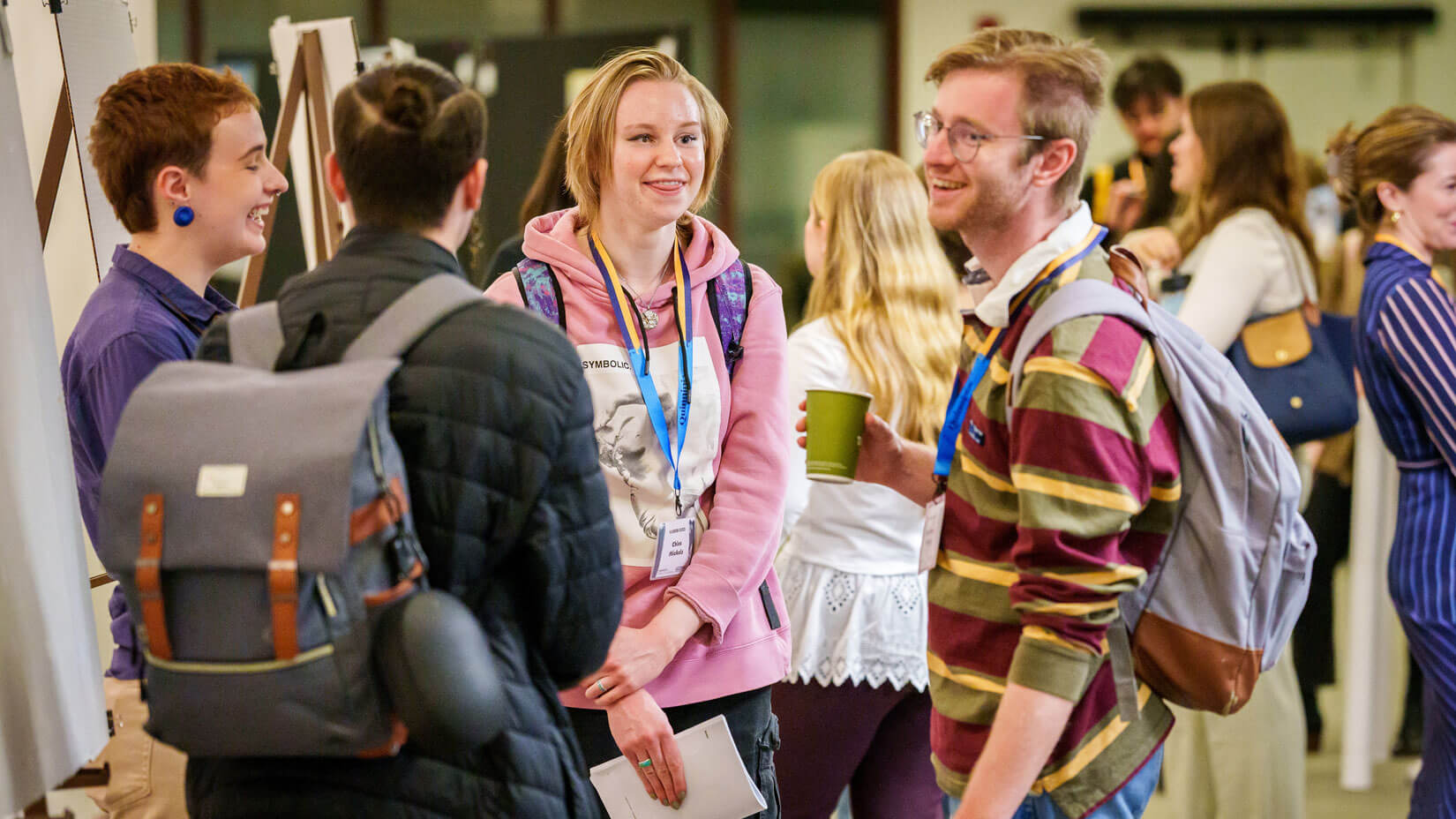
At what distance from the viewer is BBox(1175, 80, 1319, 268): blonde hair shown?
3.31m

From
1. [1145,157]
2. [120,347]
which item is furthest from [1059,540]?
[1145,157]

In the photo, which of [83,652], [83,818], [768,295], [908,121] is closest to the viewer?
[83,652]

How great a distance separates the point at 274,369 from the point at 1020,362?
0.81 m

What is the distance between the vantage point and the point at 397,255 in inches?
50.9

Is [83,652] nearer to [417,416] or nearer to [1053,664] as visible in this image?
[417,416]

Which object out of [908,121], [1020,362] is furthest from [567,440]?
[908,121]

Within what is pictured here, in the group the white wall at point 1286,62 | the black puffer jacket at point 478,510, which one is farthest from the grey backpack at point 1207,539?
the white wall at point 1286,62

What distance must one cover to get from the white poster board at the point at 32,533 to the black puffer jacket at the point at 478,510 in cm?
53

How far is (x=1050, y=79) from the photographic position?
5.22ft

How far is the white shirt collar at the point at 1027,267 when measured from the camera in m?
1.55

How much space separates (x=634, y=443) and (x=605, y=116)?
1.67ft

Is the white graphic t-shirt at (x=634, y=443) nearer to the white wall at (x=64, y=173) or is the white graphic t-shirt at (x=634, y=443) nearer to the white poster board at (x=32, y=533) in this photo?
the white poster board at (x=32, y=533)

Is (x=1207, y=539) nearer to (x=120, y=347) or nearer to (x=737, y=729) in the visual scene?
(x=737, y=729)

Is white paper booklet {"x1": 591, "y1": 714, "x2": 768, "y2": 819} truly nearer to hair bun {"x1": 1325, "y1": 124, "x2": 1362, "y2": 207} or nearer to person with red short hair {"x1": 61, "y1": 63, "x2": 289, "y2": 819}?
person with red short hair {"x1": 61, "y1": 63, "x2": 289, "y2": 819}
